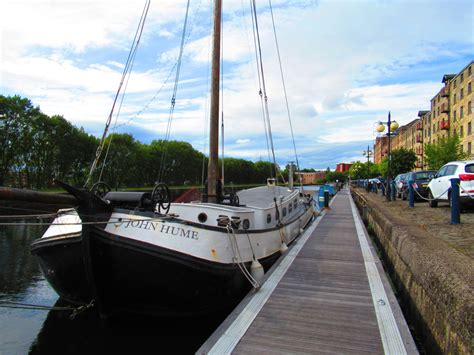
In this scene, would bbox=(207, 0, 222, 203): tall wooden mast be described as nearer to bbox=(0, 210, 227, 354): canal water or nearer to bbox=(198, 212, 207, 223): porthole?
bbox=(198, 212, 207, 223): porthole

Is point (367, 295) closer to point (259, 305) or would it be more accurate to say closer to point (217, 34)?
point (259, 305)

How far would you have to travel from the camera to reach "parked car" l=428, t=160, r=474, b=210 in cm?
1123

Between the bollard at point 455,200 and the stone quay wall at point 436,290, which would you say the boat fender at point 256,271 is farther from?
the bollard at point 455,200

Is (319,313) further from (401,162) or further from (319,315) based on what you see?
(401,162)

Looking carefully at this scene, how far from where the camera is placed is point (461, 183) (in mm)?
11406

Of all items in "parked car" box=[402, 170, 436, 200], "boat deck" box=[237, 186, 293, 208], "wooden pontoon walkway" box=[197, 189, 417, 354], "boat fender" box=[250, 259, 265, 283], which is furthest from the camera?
"parked car" box=[402, 170, 436, 200]

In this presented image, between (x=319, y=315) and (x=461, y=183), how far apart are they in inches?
338

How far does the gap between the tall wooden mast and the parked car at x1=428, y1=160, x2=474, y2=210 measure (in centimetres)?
783

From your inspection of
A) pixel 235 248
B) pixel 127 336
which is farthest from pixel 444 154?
pixel 127 336

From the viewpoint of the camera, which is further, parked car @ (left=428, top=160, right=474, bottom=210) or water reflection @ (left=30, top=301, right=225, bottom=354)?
parked car @ (left=428, top=160, right=474, bottom=210)

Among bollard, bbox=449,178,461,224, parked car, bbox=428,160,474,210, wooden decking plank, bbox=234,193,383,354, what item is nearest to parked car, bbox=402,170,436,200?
parked car, bbox=428,160,474,210

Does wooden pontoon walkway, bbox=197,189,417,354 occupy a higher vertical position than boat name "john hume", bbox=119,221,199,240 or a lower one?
lower

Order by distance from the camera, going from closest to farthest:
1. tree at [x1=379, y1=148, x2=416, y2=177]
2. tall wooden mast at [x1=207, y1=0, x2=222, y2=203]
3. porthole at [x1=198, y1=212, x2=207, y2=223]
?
1. porthole at [x1=198, y1=212, x2=207, y2=223]
2. tall wooden mast at [x1=207, y1=0, x2=222, y2=203]
3. tree at [x1=379, y1=148, x2=416, y2=177]

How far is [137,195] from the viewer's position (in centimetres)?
716
